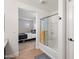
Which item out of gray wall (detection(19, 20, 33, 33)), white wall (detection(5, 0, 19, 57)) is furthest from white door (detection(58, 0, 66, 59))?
gray wall (detection(19, 20, 33, 33))

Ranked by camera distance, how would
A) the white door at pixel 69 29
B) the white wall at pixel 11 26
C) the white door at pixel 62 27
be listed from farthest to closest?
the white wall at pixel 11 26
the white door at pixel 62 27
the white door at pixel 69 29

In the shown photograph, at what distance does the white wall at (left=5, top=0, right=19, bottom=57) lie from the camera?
11.4ft

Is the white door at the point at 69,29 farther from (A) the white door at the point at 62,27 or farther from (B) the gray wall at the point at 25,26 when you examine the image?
(B) the gray wall at the point at 25,26

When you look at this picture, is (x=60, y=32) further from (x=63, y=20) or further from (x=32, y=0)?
(x=32, y=0)

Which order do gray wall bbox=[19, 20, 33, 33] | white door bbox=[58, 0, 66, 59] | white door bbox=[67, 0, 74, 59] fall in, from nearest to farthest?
white door bbox=[67, 0, 74, 59] < white door bbox=[58, 0, 66, 59] < gray wall bbox=[19, 20, 33, 33]

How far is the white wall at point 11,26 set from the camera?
3.48 m

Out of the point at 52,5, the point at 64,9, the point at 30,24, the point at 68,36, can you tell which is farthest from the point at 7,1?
the point at 30,24

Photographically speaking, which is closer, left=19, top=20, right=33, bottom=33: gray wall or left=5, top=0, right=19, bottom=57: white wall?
left=5, top=0, right=19, bottom=57: white wall

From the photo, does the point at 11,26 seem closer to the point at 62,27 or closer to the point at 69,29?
the point at 62,27

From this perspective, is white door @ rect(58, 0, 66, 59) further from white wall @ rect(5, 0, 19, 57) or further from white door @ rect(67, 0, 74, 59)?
white wall @ rect(5, 0, 19, 57)

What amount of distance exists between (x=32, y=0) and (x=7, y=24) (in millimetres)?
1484

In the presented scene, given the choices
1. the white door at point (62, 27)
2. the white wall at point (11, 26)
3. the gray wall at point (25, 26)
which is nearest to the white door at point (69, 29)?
the white door at point (62, 27)

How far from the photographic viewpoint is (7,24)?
3.48 meters

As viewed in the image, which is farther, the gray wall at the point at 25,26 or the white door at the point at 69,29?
the gray wall at the point at 25,26
